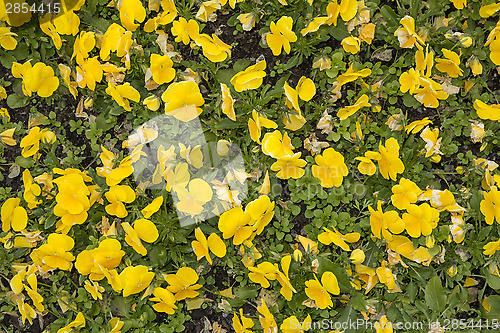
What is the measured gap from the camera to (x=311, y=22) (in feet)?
6.31

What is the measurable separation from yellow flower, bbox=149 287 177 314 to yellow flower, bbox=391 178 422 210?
1.06 metres

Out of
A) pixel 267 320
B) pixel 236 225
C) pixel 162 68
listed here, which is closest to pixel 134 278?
pixel 236 225

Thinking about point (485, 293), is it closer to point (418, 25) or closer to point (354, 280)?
point (354, 280)

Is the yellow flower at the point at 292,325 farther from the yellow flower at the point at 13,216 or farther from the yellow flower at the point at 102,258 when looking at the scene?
the yellow flower at the point at 13,216

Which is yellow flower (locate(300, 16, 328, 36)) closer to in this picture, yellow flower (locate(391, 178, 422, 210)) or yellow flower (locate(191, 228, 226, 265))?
yellow flower (locate(391, 178, 422, 210))

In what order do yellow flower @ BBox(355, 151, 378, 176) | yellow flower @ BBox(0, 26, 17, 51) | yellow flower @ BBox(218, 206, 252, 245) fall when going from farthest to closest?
1. yellow flower @ BBox(0, 26, 17, 51)
2. yellow flower @ BBox(355, 151, 378, 176)
3. yellow flower @ BBox(218, 206, 252, 245)

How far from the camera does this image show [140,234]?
1.80m

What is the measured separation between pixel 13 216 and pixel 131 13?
110 centimetres

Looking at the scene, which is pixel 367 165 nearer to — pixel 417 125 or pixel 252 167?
pixel 417 125

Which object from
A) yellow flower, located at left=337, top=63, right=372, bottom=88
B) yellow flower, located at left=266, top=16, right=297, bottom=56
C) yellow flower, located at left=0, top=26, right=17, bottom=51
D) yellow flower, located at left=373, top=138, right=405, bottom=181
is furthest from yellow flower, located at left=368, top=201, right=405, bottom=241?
yellow flower, located at left=0, top=26, right=17, bottom=51

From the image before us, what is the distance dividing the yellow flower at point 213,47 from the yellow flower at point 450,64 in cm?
100

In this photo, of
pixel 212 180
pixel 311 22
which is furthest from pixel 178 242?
pixel 311 22

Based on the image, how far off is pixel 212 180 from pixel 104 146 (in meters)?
0.58

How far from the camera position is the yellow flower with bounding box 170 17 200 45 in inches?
76.1
